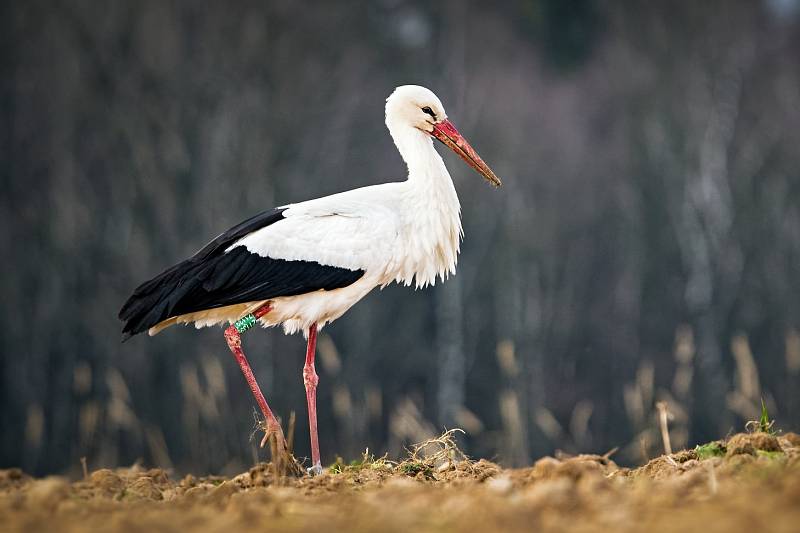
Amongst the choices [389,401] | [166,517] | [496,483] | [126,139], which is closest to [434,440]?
[496,483]

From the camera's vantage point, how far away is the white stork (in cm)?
653

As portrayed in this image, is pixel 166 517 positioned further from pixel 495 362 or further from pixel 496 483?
pixel 495 362

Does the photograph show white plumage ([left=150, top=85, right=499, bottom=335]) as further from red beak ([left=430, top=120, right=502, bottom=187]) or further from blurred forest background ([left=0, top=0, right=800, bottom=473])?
blurred forest background ([left=0, top=0, right=800, bottom=473])

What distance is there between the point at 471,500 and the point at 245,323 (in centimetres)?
324

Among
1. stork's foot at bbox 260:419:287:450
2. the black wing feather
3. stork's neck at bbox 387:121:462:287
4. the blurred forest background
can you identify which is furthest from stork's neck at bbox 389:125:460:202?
the blurred forest background

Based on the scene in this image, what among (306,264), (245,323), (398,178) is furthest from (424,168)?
(398,178)

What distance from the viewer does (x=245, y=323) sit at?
6785 mm

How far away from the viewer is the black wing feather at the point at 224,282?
6457mm

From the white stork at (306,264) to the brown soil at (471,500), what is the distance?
4.26 ft

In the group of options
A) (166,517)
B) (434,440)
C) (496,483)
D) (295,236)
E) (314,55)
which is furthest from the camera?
(314,55)

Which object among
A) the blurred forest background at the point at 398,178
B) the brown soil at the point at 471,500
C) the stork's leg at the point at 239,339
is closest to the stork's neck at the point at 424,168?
the stork's leg at the point at 239,339

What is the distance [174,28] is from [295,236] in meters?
13.4

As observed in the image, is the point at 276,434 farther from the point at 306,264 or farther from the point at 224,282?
the point at 306,264

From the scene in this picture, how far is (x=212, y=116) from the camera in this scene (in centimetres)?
1912
